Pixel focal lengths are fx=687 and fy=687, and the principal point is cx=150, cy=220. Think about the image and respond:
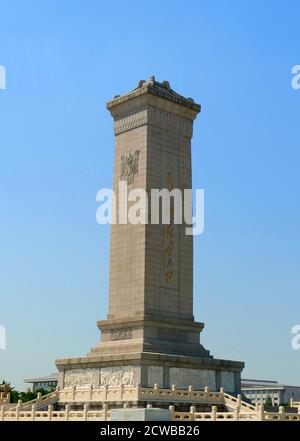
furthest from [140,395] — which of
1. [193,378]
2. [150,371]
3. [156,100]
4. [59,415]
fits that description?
[156,100]

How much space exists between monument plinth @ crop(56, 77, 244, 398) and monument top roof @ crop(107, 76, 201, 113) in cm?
6

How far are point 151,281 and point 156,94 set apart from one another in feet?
34.6

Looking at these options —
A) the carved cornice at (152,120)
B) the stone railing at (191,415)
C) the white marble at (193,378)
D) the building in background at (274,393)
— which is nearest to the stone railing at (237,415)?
the stone railing at (191,415)

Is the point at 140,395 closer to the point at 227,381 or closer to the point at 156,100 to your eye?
the point at 227,381

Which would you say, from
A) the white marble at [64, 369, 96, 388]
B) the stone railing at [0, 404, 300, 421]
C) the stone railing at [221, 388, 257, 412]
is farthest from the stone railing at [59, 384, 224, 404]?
the stone railing at [0, 404, 300, 421]

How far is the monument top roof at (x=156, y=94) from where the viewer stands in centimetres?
3859

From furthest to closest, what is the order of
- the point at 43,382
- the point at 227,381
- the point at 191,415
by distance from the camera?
the point at 43,382 < the point at 227,381 < the point at 191,415

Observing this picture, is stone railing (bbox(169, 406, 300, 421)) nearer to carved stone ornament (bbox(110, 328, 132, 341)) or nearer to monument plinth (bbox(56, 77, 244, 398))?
monument plinth (bbox(56, 77, 244, 398))

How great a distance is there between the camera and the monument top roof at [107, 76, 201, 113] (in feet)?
127

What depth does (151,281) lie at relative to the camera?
36.4m

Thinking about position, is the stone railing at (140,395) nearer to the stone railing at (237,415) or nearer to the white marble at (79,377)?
the white marble at (79,377)

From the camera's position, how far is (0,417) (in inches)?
1177

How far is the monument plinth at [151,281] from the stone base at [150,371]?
0.05 meters
